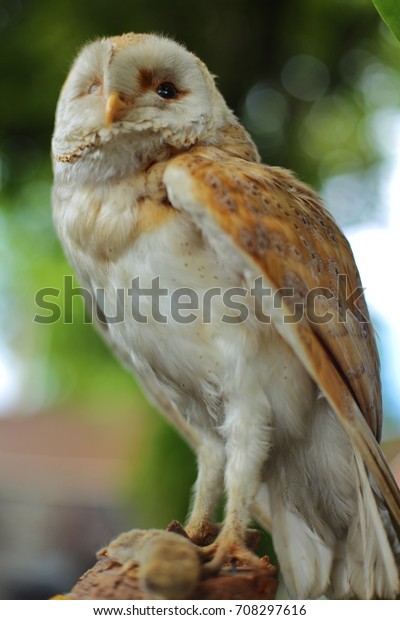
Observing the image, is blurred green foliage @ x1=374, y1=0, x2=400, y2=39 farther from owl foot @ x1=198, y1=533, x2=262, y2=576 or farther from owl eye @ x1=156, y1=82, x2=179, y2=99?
owl foot @ x1=198, y1=533, x2=262, y2=576

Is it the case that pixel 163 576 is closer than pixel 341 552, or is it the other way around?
pixel 163 576

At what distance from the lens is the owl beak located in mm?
598

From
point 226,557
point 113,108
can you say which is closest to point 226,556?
point 226,557

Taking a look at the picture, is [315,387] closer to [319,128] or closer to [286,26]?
[319,128]

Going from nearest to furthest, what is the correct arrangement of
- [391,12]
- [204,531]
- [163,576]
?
[391,12]
[163,576]
[204,531]

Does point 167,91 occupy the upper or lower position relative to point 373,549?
upper

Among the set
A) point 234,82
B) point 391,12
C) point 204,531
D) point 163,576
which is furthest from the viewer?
point 234,82

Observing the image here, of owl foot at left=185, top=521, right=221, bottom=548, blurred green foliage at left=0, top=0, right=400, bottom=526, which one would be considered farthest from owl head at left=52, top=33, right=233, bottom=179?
blurred green foliage at left=0, top=0, right=400, bottom=526

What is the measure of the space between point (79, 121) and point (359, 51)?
79cm

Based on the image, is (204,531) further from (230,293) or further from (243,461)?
(230,293)

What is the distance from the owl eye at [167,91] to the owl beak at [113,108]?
2.2 inches

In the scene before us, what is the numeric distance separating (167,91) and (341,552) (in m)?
0.47

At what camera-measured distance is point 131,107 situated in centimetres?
62

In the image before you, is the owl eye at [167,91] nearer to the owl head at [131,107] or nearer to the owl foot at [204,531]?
the owl head at [131,107]
